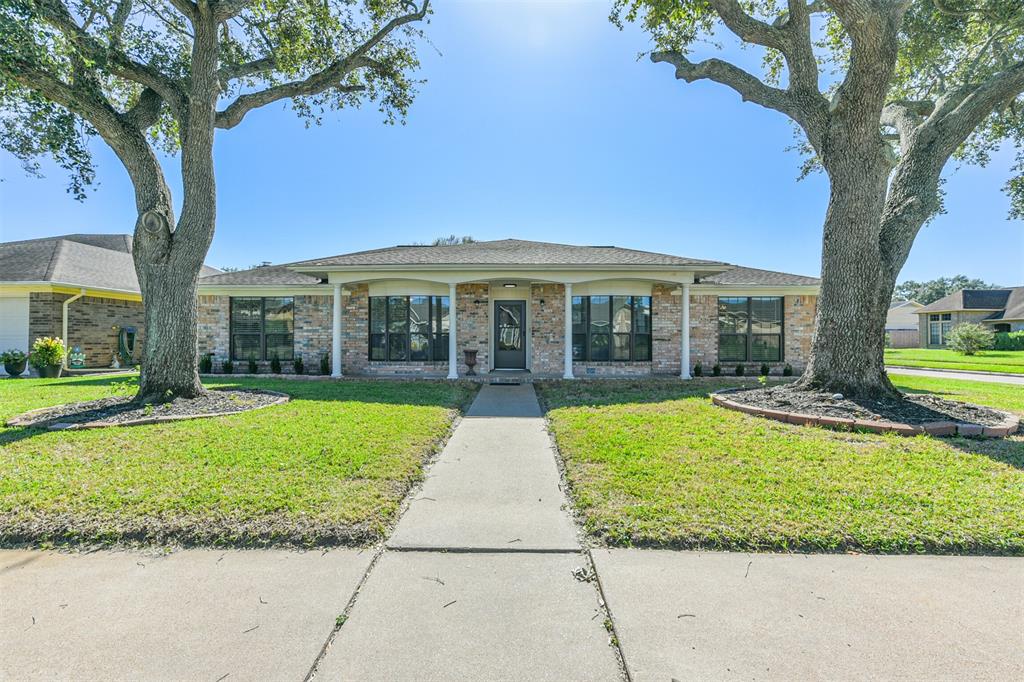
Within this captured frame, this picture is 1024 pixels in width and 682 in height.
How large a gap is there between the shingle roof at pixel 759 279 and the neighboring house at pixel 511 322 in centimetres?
4

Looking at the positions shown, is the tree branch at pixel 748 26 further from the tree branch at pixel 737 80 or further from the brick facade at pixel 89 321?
the brick facade at pixel 89 321

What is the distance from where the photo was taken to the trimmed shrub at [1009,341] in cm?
2512

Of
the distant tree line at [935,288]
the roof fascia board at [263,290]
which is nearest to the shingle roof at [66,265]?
the roof fascia board at [263,290]

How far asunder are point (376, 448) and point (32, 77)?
282 inches

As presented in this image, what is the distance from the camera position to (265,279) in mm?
12766

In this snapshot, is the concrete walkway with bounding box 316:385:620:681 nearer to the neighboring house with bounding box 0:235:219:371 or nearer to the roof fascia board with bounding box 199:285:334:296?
the roof fascia board with bounding box 199:285:334:296

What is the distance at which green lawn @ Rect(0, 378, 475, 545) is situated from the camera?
113 inches

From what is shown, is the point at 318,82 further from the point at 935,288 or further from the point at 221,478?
the point at 935,288

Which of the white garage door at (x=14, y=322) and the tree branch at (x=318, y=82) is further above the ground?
the tree branch at (x=318, y=82)

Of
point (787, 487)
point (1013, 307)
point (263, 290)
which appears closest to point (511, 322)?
point (263, 290)

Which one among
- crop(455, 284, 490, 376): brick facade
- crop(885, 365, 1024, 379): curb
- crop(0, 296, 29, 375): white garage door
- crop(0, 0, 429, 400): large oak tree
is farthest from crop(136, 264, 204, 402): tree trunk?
crop(885, 365, 1024, 379): curb

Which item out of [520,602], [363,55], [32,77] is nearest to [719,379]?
[520,602]

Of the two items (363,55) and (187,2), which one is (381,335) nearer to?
(363,55)

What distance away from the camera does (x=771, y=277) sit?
12.6 metres
